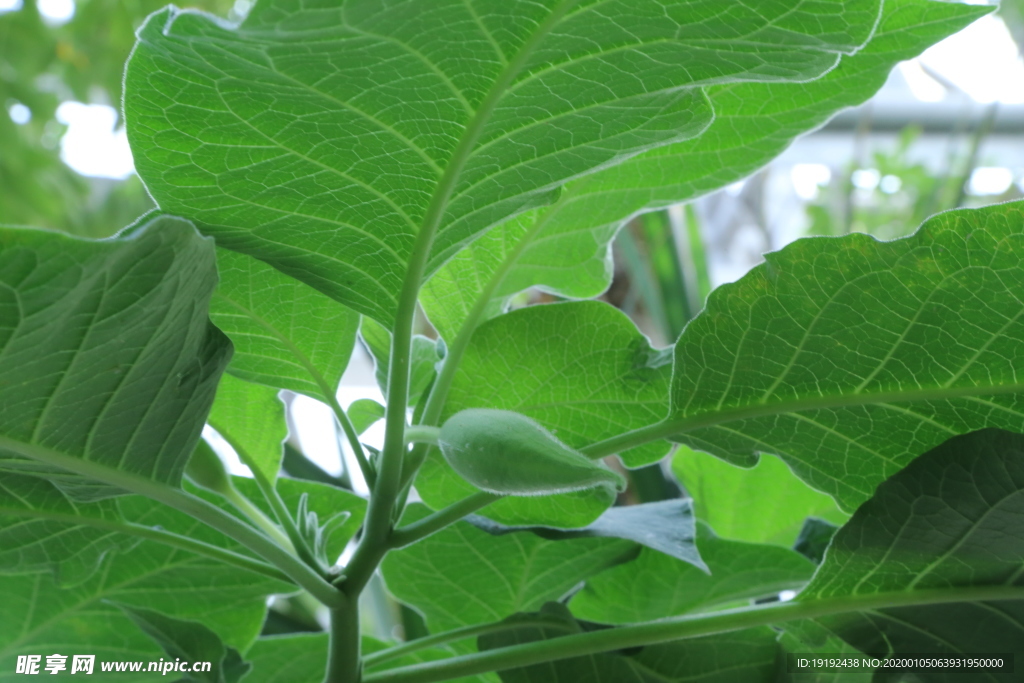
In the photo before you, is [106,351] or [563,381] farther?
[563,381]

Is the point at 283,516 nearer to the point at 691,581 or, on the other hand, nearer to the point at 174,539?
the point at 174,539

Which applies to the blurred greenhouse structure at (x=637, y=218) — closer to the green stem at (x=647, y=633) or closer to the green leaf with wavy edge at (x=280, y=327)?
the green leaf with wavy edge at (x=280, y=327)

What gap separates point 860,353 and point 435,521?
20cm

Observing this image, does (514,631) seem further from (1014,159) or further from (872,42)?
(1014,159)

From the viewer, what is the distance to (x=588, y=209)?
46 centimetres

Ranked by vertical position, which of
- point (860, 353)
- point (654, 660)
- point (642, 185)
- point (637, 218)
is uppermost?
point (637, 218)

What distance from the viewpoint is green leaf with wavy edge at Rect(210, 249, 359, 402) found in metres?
0.40

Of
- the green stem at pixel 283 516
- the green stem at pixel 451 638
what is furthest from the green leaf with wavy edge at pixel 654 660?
the green stem at pixel 283 516

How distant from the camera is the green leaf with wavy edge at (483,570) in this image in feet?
1.59

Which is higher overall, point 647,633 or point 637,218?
point 637,218

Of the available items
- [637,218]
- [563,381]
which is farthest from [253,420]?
[637,218]

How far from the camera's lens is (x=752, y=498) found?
58cm

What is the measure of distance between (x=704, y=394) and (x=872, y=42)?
18 centimetres

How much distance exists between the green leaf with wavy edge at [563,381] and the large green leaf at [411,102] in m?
0.08
